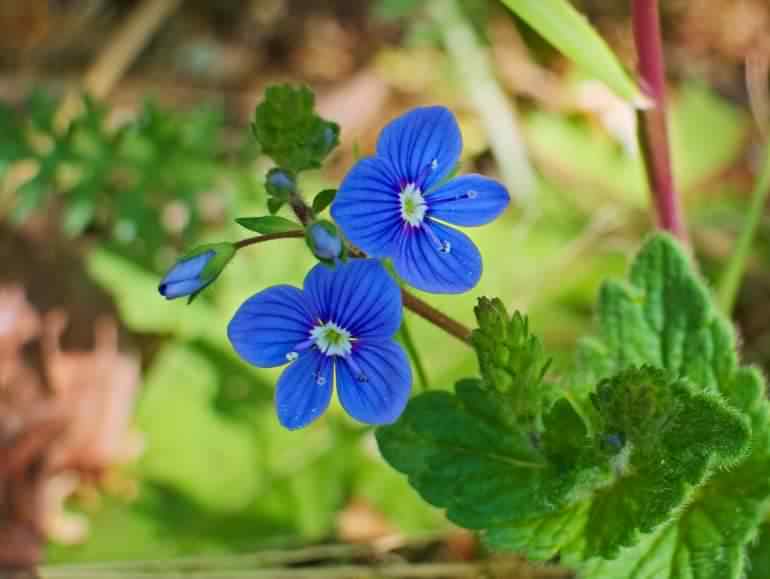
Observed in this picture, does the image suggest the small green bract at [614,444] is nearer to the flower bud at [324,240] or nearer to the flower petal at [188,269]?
the flower bud at [324,240]

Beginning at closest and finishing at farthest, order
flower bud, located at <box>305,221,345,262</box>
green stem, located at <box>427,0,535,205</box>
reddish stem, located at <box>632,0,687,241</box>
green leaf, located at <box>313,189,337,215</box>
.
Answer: flower bud, located at <box>305,221,345,262</box>
green leaf, located at <box>313,189,337,215</box>
reddish stem, located at <box>632,0,687,241</box>
green stem, located at <box>427,0,535,205</box>

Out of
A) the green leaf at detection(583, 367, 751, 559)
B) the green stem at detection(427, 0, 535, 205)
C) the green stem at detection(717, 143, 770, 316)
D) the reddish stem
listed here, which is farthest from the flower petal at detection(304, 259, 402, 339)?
the green stem at detection(427, 0, 535, 205)

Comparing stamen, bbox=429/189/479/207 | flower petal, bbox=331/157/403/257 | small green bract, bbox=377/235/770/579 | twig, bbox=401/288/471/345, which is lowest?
small green bract, bbox=377/235/770/579

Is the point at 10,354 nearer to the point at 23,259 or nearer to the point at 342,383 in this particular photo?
the point at 23,259

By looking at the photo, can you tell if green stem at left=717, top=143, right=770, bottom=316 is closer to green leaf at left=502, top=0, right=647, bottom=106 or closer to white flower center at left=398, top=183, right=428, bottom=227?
green leaf at left=502, top=0, right=647, bottom=106

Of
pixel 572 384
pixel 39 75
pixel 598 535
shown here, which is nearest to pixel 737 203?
pixel 572 384

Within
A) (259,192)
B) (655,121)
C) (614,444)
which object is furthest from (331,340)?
(259,192)

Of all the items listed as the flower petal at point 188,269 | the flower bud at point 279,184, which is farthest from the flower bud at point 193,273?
the flower bud at point 279,184
